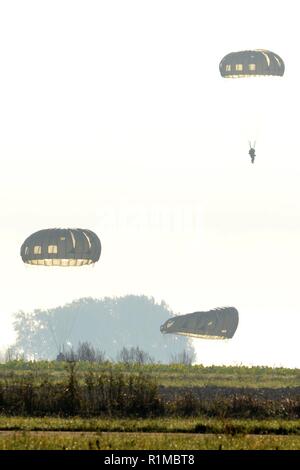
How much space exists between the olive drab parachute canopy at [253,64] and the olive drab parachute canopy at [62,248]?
12733 millimetres

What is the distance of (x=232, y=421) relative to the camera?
107 ft

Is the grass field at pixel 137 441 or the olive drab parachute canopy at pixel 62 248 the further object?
the olive drab parachute canopy at pixel 62 248

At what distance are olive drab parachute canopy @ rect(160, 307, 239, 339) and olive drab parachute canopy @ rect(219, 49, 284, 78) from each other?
29.7 m

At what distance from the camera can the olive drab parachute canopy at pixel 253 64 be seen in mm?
88500

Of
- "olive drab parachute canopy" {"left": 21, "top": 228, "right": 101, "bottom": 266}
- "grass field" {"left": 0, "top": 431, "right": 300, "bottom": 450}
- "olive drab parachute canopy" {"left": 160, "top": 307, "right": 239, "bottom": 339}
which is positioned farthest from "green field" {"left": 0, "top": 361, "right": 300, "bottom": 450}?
"olive drab parachute canopy" {"left": 160, "top": 307, "right": 239, "bottom": 339}

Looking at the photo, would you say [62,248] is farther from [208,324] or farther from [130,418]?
[130,418]

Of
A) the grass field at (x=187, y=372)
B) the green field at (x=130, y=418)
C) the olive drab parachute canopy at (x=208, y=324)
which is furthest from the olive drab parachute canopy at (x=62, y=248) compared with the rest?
the green field at (x=130, y=418)

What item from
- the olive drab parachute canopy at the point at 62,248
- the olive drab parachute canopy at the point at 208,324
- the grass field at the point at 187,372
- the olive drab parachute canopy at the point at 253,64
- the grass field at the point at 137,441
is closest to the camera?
the grass field at the point at 137,441

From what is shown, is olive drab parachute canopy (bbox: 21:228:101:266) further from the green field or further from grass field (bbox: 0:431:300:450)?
grass field (bbox: 0:431:300:450)

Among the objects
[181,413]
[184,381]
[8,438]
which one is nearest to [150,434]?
[8,438]

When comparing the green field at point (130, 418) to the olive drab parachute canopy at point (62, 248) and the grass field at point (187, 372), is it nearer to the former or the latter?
the grass field at point (187, 372)

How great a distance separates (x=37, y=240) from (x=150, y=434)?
6178 cm

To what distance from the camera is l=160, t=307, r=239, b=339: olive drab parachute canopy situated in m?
115

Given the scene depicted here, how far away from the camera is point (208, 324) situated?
379 ft
